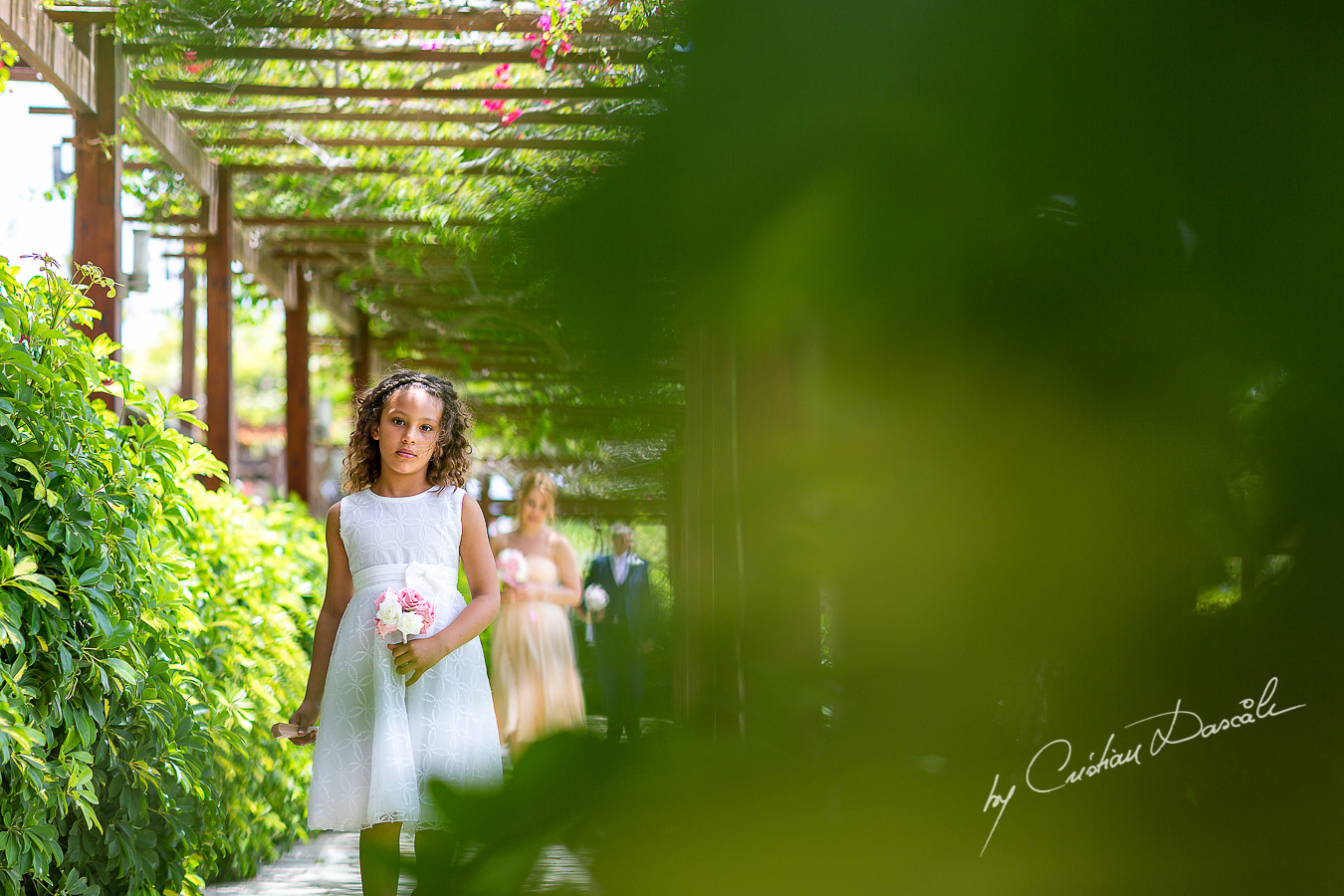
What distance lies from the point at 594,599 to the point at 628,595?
12 mm

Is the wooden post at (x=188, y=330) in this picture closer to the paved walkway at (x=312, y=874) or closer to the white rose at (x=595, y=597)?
the paved walkway at (x=312, y=874)

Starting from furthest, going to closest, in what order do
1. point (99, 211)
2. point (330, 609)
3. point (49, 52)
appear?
1. point (99, 211)
2. point (49, 52)
3. point (330, 609)

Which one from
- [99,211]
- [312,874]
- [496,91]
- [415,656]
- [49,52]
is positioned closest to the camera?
[496,91]

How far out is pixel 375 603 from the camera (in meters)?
2.28

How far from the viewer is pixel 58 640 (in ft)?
7.14

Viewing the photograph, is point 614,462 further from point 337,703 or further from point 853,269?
point 337,703

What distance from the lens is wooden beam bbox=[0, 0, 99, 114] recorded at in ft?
10.4

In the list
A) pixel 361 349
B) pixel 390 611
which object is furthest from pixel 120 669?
pixel 361 349

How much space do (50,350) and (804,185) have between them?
7.58 ft

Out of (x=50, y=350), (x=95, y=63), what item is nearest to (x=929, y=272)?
(x=50, y=350)

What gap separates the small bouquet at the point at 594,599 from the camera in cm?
31

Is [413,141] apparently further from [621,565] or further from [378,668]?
[378,668]

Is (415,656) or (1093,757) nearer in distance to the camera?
(1093,757)

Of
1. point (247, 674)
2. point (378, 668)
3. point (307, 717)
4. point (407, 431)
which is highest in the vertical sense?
point (407, 431)
